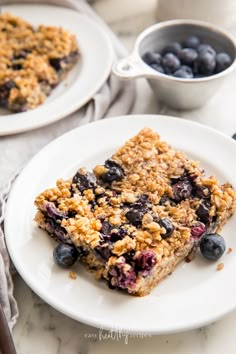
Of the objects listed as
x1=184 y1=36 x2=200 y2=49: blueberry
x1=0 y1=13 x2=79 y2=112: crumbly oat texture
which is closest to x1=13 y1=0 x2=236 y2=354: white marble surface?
x1=0 y1=13 x2=79 y2=112: crumbly oat texture

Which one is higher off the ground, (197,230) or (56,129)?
(197,230)

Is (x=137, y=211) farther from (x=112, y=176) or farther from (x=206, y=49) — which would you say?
(x=206, y=49)

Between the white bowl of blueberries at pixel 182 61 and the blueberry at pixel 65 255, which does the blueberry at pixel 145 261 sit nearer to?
the blueberry at pixel 65 255

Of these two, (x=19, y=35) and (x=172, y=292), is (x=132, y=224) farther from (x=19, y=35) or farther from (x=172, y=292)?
(x=19, y=35)

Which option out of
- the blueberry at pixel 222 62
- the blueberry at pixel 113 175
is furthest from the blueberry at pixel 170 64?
the blueberry at pixel 113 175

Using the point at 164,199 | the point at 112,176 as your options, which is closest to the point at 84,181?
the point at 112,176

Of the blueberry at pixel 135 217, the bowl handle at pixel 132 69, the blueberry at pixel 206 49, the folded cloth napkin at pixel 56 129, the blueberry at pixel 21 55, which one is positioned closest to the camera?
the blueberry at pixel 135 217
